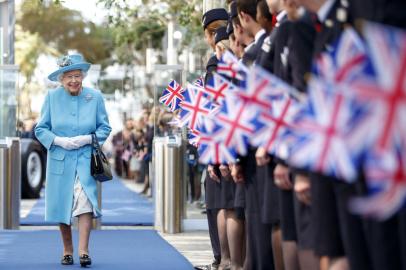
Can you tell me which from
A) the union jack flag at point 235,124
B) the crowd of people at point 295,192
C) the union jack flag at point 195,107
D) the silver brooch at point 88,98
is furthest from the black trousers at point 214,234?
the union jack flag at point 235,124

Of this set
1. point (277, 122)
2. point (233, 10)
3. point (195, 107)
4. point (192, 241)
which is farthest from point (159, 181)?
point (277, 122)

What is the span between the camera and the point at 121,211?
2059 cm

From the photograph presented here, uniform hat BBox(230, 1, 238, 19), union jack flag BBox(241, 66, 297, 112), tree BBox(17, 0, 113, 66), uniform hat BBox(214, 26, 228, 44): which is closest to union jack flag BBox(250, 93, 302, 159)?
union jack flag BBox(241, 66, 297, 112)

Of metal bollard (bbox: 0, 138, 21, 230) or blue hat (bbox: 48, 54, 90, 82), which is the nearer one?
blue hat (bbox: 48, 54, 90, 82)

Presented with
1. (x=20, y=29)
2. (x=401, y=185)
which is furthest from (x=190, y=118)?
(x=20, y=29)

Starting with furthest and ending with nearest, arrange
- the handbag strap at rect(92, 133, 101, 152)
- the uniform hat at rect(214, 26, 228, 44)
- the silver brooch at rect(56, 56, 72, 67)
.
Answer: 1. the silver brooch at rect(56, 56, 72, 67)
2. the handbag strap at rect(92, 133, 101, 152)
3. the uniform hat at rect(214, 26, 228, 44)

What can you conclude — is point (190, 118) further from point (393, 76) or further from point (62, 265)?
point (393, 76)

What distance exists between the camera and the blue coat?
11109 mm

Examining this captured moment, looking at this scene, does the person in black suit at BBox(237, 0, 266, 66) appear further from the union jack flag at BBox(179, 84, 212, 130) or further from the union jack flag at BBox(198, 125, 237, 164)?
the union jack flag at BBox(198, 125, 237, 164)

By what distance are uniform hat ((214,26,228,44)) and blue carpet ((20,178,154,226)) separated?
777 centimetres


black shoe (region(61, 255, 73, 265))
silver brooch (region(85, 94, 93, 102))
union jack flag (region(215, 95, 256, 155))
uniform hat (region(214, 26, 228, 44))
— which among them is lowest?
black shoe (region(61, 255, 73, 265))

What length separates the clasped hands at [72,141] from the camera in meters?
11.1

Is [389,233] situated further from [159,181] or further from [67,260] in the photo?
[159,181]

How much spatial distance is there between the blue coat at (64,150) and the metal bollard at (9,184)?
472 centimetres
